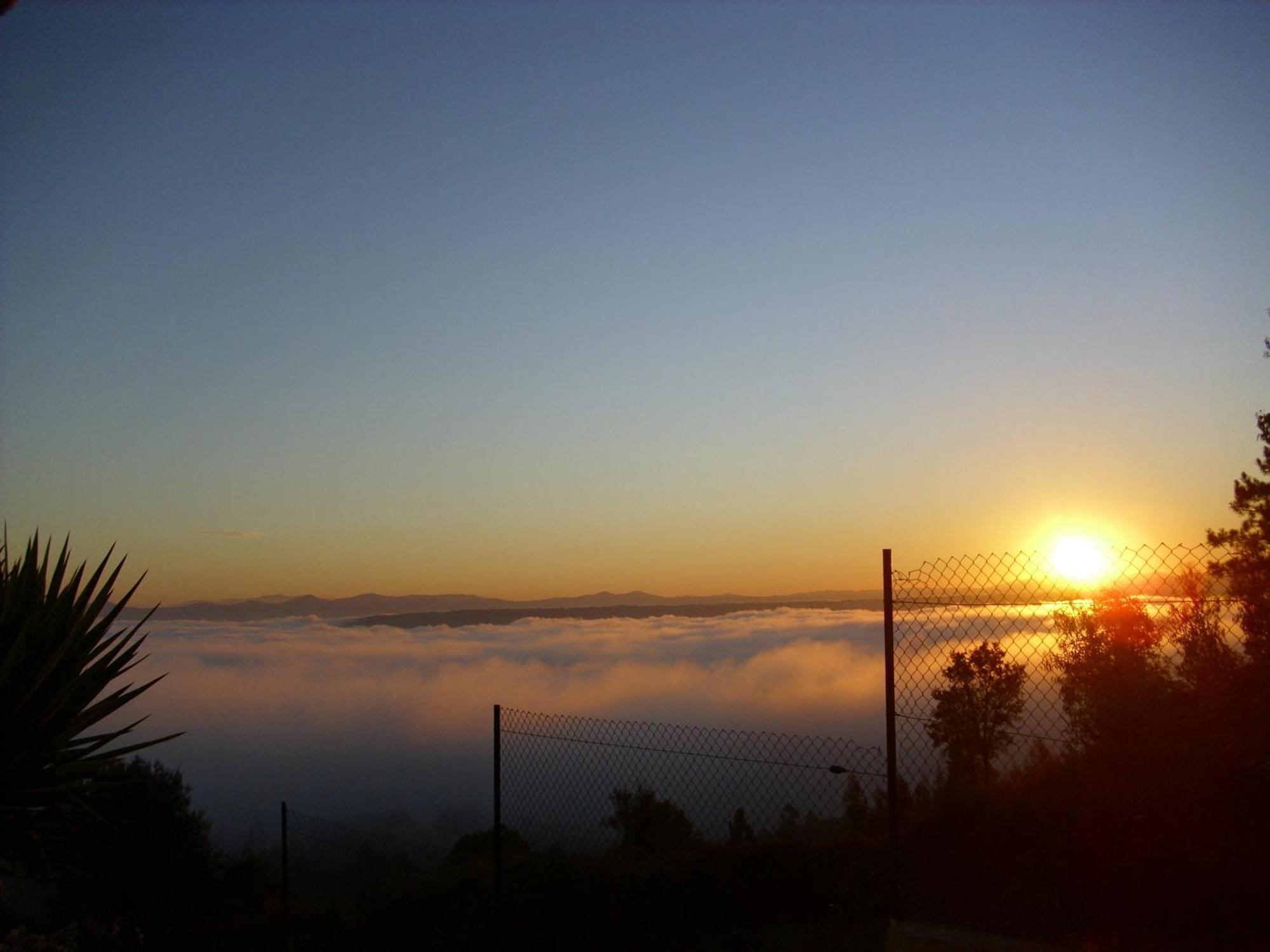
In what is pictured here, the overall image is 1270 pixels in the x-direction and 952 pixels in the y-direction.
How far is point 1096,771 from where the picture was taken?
6629 mm

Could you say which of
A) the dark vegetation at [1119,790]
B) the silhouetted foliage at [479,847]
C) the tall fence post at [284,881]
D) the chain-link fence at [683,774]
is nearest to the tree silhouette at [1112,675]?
the dark vegetation at [1119,790]

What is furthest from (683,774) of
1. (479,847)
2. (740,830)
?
(479,847)

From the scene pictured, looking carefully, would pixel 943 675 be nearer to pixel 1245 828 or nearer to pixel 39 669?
pixel 1245 828

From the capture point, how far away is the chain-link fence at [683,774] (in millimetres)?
6613

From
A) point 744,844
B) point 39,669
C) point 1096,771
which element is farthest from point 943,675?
point 39,669

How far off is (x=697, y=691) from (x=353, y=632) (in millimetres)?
168167

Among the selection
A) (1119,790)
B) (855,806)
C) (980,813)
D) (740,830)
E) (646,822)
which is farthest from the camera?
(646,822)

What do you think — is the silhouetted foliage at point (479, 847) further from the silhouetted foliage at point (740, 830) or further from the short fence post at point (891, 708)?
the short fence post at point (891, 708)

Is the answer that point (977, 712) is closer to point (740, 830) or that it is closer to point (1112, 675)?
point (1112, 675)

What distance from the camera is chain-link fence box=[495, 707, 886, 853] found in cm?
661

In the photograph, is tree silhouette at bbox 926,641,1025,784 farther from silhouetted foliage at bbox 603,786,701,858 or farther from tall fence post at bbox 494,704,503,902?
silhouetted foliage at bbox 603,786,701,858

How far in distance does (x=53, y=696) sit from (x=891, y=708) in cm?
589

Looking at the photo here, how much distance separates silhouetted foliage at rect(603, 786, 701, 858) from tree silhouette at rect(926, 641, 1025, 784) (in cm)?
576

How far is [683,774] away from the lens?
7.79 m
